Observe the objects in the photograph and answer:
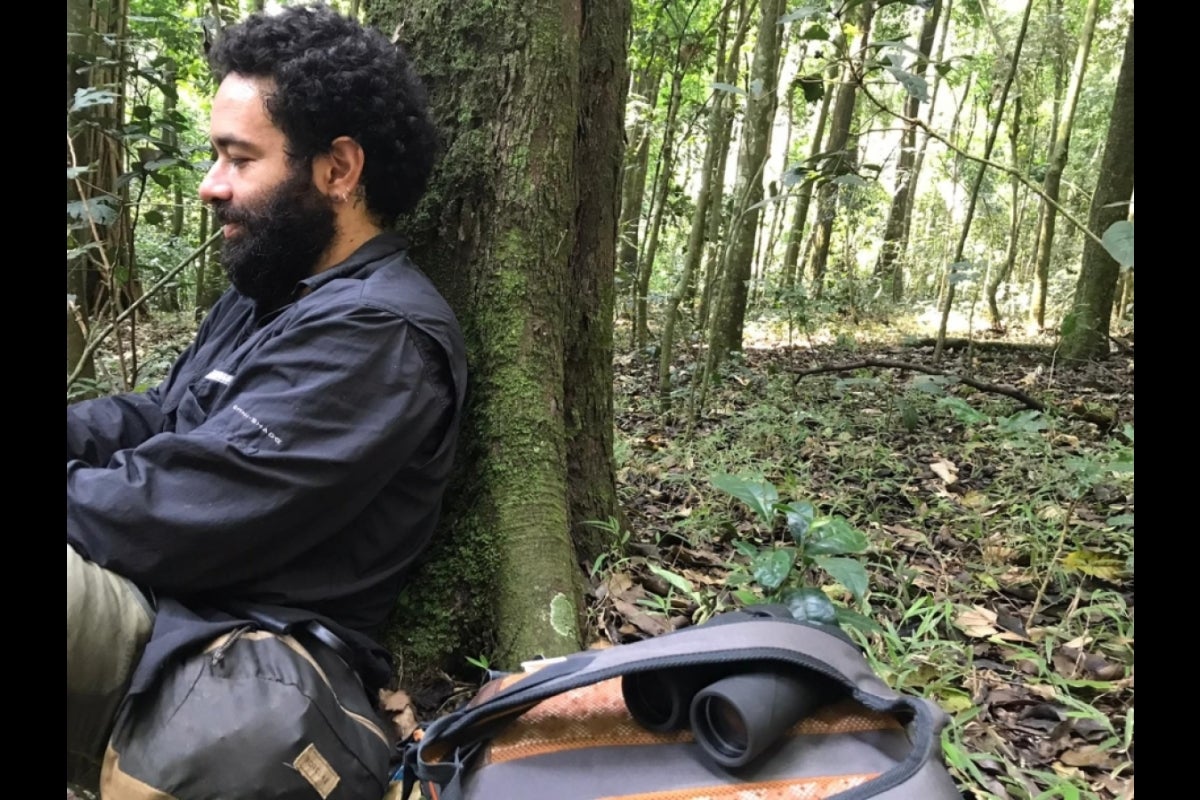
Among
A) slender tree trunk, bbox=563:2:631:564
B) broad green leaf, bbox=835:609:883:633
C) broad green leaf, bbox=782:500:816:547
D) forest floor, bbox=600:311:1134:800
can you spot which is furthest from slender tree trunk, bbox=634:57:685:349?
broad green leaf, bbox=835:609:883:633

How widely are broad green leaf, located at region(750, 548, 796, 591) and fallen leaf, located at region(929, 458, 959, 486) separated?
2.03m

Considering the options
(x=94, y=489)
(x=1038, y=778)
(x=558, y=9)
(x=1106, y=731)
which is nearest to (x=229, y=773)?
(x=94, y=489)

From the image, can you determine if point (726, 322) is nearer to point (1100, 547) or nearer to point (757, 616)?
point (1100, 547)

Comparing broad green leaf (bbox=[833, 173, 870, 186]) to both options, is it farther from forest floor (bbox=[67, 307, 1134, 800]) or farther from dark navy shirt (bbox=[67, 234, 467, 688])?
dark navy shirt (bbox=[67, 234, 467, 688])

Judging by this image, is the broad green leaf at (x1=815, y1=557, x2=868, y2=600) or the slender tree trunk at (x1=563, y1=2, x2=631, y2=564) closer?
the broad green leaf at (x1=815, y1=557, x2=868, y2=600)

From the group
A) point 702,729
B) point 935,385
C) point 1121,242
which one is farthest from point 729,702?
point 935,385

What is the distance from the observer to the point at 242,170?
2.05 m

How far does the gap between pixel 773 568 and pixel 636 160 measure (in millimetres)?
7796

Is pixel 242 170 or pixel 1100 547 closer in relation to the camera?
pixel 242 170

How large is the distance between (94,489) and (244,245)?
0.75 meters

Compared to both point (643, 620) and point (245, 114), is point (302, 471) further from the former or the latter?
point (643, 620)

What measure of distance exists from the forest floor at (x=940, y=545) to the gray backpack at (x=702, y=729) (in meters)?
0.66

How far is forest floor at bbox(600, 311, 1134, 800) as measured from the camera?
1.92m

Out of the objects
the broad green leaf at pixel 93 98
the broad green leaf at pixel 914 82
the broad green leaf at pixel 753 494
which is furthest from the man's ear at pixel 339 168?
the broad green leaf at pixel 914 82
